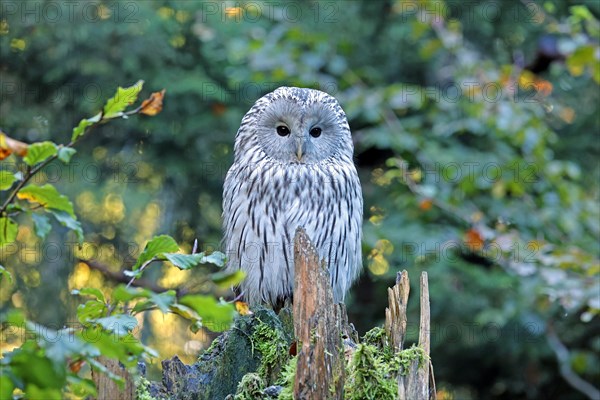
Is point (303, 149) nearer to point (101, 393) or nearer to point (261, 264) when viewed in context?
point (261, 264)

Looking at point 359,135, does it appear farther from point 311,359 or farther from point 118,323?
point 118,323

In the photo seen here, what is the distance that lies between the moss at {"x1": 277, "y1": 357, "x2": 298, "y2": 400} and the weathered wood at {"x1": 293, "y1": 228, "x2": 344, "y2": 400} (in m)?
0.05

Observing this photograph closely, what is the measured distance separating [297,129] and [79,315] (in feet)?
7.89

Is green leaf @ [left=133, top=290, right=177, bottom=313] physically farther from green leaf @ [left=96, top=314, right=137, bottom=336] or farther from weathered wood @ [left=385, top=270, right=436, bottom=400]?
weathered wood @ [left=385, top=270, right=436, bottom=400]

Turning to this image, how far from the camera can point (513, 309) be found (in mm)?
6516

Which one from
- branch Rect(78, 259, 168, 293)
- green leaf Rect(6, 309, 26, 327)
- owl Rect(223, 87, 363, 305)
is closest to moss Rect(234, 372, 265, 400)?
green leaf Rect(6, 309, 26, 327)

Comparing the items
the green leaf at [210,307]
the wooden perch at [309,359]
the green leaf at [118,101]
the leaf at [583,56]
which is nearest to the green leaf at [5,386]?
the green leaf at [210,307]

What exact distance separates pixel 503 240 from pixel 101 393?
3529mm

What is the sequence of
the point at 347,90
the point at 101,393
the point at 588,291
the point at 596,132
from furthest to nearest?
the point at 596,132 < the point at 347,90 < the point at 588,291 < the point at 101,393

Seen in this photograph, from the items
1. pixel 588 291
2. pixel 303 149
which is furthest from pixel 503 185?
pixel 303 149

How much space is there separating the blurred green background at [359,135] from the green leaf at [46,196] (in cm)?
418

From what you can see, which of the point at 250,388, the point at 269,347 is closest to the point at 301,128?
the point at 269,347

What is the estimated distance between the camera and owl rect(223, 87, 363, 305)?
4.25m

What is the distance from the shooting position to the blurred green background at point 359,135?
21.4 feet
